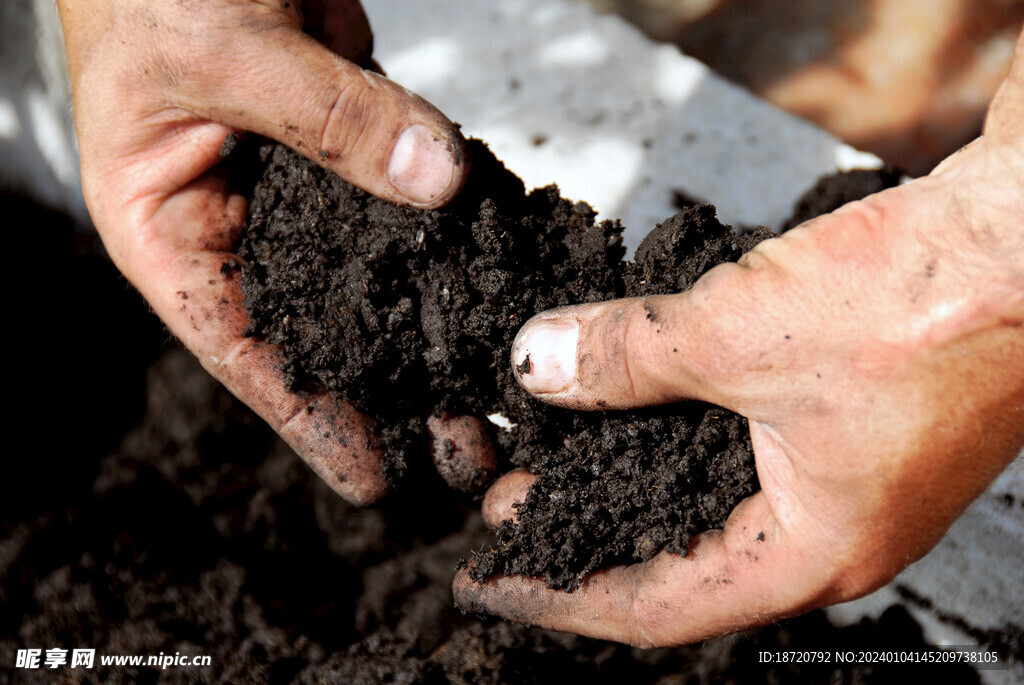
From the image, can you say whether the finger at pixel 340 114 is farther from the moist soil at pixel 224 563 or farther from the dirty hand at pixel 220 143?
the moist soil at pixel 224 563

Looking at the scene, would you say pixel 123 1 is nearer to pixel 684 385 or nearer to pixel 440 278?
pixel 440 278

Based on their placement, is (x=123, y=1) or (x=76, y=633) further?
(x=76, y=633)

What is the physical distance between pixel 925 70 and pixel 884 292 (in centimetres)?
278

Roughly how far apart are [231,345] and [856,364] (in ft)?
4.38

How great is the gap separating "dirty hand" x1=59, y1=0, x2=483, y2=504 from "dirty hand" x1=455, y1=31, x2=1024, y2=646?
0.54 m

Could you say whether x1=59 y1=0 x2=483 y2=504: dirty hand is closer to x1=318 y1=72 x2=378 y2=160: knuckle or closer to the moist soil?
x1=318 y1=72 x2=378 y2=160: knuckle

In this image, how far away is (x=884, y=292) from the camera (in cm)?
106

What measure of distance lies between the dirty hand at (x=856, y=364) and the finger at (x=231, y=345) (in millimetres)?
606

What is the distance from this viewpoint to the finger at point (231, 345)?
5.13 feet

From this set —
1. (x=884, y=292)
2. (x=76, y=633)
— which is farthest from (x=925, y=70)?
(x=76, y=633)

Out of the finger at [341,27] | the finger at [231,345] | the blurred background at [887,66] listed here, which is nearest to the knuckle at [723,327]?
the finger at [231,345]

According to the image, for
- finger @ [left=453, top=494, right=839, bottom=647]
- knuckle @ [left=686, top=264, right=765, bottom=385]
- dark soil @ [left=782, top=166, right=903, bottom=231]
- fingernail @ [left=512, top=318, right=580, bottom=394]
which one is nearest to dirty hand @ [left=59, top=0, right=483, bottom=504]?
fingernail @ [left=512, top=318, right=580, bottom=394]

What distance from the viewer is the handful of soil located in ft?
4.42

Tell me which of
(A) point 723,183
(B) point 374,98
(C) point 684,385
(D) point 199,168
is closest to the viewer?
(C) point 684,385
